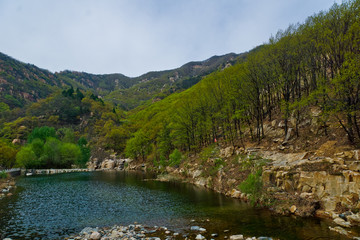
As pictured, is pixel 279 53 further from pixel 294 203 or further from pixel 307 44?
pixel 294 203

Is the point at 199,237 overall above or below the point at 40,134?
below

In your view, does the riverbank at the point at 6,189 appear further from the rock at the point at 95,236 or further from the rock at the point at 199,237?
the rock at the point at 199,237

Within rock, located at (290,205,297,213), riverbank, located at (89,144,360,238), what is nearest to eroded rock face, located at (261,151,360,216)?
riverbank, located at (89,144,360,238)

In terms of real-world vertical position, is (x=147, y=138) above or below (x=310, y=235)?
above

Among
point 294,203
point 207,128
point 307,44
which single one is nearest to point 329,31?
point 307,44

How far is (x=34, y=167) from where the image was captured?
101 meters

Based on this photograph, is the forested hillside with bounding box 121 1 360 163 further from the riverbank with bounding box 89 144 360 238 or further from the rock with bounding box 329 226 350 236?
the rock with bounding box 329 226 350 236

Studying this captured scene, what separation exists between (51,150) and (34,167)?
1076 centimetres

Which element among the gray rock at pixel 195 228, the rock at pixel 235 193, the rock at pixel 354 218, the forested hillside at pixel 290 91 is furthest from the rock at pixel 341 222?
the rock at pixel 235 193

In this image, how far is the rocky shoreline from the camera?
16281 mm

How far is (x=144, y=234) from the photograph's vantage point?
1742 centimetres

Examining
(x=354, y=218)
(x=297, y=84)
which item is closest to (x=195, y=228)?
(x=354, y=218)

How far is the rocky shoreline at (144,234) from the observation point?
16.3 meters

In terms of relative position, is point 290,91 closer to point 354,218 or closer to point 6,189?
point 354,218
